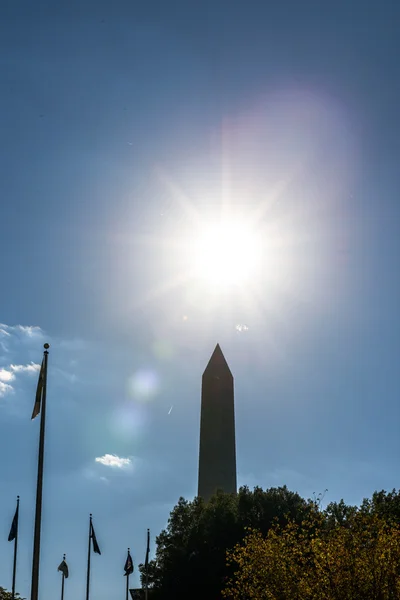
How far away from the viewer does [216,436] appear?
6316 centimetres

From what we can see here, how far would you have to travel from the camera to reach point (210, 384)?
65875 millimetres

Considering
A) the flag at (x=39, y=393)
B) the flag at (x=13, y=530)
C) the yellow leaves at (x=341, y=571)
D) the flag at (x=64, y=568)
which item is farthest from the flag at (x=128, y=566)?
the flag at (x=39, y=393)

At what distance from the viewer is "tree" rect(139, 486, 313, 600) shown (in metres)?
47.3

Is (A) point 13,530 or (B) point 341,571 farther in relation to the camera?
(A) point 13,530

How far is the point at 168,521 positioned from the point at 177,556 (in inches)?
161

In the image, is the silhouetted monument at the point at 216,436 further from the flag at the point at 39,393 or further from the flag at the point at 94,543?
the flag at the point at 39,393

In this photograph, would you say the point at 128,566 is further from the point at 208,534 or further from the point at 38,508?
the point at 38,508

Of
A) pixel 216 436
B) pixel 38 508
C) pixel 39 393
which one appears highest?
pixel 216 436

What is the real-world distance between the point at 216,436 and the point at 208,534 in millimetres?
14015

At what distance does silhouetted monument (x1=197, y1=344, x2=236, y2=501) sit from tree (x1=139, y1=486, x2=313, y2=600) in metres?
7.63

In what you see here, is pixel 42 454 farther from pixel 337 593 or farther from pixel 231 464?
pixel 231 464

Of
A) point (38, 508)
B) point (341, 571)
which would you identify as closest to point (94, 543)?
point (341, 571)

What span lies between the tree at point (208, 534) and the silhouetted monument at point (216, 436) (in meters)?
7.63

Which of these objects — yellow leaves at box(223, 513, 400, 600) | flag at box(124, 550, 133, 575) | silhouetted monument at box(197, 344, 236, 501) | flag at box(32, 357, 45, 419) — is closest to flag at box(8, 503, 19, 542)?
flag at box(124, 550, 133, 575)
